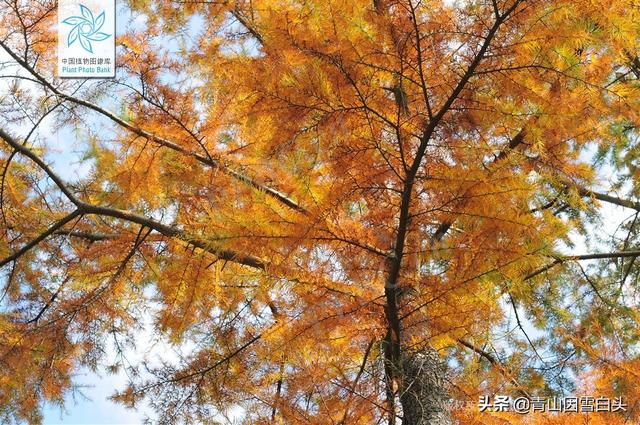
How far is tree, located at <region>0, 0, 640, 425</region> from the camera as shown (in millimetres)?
2215

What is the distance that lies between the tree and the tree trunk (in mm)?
11

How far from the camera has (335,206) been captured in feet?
7.73

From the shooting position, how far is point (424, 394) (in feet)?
9.97

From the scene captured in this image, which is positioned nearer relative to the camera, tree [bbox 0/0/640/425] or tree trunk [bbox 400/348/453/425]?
tree [bbox 0/0/640/425]

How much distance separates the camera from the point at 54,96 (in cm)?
376

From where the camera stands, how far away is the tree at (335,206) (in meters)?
2.21

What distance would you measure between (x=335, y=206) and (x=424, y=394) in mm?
1165

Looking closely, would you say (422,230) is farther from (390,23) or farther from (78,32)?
(78,32)

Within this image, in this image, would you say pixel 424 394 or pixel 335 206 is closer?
pixel 335 206

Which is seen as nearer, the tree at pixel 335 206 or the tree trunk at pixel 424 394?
the tree at pixel 335 206

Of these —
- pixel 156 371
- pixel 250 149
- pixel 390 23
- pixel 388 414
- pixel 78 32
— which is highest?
pixel 78 32

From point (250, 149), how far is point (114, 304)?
51.7 inches

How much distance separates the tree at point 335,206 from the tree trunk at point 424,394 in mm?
11

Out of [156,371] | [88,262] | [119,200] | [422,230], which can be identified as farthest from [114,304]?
[422,230]
